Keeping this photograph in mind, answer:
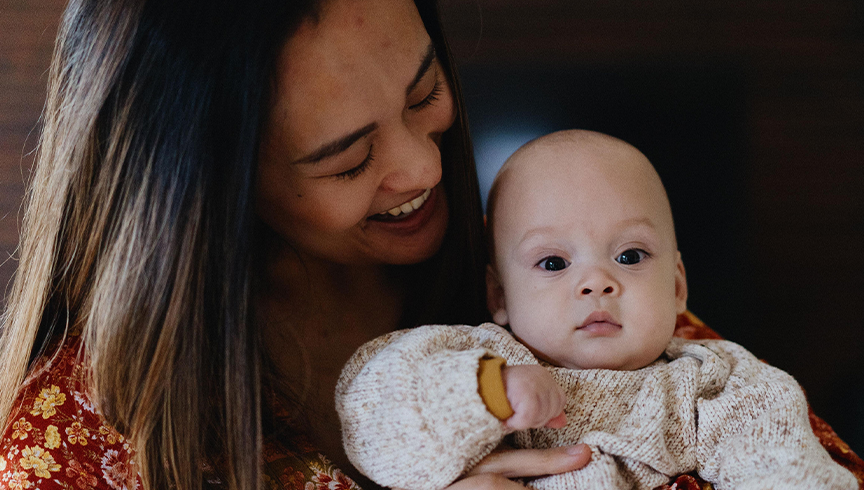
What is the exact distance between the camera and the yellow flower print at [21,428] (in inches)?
33.2

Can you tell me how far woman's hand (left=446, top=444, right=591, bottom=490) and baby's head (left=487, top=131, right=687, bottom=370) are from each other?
5.9 inches

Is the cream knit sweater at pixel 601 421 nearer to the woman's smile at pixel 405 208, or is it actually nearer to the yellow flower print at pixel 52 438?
the woman's smile at pixel 405 208

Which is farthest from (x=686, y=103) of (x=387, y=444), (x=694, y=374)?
(x=387, y=444)

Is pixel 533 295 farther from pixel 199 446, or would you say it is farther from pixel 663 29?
pixel 663 29

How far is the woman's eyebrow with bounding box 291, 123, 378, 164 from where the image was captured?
86 centimetres

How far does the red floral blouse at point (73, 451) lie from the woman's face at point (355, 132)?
1.18 ft

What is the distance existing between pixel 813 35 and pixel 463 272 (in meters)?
1.41

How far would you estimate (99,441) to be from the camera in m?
0.88

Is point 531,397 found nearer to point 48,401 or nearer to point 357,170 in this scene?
point 357,170

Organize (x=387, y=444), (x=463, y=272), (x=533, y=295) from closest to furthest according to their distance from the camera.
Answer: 1. (x=387, y=444)
2. (x=533, y=295)
3. (x=463, y=272)

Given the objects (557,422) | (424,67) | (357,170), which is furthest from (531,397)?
(424,67)

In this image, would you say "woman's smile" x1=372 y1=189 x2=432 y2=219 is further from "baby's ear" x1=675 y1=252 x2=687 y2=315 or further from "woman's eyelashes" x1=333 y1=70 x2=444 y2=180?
"baby's ear" x1=675 y1=252 x2=687 y2=315

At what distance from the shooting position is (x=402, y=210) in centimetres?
106

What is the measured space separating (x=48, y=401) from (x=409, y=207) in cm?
62
